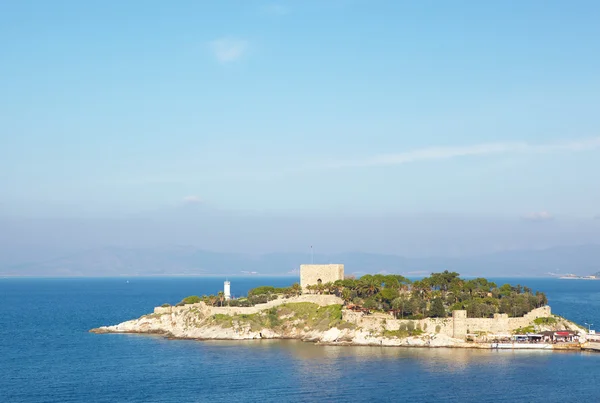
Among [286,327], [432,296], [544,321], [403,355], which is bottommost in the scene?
[403,355]

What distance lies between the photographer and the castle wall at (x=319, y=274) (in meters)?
113

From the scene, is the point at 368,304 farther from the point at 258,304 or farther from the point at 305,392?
the point at 305,392

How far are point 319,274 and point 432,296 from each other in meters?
20.5

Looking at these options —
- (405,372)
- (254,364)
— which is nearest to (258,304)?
(254,364)

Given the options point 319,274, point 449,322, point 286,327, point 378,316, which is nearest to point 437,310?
point 449,322

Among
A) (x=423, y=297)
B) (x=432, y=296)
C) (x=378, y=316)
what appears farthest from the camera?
(x=432, y=296)

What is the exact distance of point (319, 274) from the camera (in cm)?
11356

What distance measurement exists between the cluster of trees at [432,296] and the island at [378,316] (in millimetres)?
133

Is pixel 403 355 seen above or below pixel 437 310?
below

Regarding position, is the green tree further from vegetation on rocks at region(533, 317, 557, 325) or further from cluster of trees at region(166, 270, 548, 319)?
vegetation on rocks at region(533, 317, 557, 325)

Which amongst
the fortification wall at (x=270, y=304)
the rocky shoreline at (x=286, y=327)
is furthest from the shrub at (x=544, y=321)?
the fortification wall at (x=270, y=304)

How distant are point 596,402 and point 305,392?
24.8 m

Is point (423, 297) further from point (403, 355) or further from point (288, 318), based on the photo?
point (288, 318)

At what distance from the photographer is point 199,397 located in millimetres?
62281
